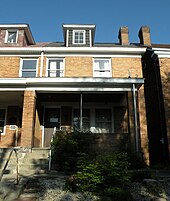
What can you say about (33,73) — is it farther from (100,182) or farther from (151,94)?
(100,182)

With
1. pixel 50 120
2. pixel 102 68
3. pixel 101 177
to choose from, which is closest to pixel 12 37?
pixel 50 120

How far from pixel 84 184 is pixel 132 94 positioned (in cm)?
705

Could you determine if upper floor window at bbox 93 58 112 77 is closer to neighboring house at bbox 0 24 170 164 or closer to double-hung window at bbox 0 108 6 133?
neighboring house at bbox 0 24 170 164

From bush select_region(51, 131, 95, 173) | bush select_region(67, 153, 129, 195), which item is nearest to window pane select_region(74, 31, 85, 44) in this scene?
bush select_region(51, 131, 95, 173)

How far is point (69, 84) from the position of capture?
40.6ft

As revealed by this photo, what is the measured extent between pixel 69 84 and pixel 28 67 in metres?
4.21

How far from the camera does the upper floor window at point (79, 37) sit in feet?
55.6

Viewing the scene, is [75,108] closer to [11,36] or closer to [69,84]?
[69,84]

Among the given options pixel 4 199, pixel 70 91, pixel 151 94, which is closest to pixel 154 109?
pixel 151 94

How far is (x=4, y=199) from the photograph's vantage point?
577 centimetres

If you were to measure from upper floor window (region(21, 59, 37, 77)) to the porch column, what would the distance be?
2.94m

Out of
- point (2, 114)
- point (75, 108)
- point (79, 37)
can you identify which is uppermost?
point (79, 37)

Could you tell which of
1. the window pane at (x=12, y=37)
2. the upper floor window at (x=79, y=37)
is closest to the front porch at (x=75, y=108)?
the upper floor window at (x=79, y=37)

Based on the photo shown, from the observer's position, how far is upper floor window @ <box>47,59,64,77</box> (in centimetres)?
1505
